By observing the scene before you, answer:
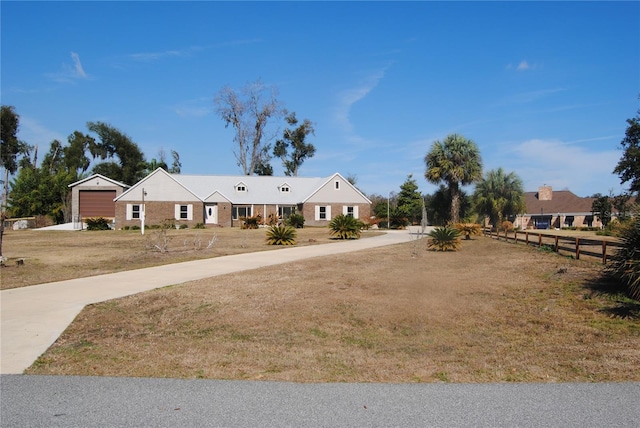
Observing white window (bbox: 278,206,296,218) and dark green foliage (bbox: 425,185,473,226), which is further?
white window (bbox: 278,206,296,218)

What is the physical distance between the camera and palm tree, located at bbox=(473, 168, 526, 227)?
43875 mm

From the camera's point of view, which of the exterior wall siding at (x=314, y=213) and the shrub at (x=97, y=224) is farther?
the exterior wall siding at (x=314, y=213)

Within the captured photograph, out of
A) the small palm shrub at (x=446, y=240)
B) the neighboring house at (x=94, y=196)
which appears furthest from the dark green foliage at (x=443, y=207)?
the neighboring house at (x=94, y=196)

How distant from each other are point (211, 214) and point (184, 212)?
259 centimetres

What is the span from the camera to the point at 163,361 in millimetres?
6562

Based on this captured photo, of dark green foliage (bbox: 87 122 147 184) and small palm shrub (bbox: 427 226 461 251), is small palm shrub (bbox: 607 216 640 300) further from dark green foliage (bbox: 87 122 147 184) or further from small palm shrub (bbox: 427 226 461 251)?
dark green foliage (bbox: 87 122 147 184)

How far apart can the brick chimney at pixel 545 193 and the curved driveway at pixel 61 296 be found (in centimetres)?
5434

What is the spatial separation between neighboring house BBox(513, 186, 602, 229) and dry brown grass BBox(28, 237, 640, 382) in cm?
5136

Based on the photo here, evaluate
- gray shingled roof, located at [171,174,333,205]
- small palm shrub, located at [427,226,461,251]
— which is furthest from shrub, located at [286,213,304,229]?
small palm shrub, located at [427,226,461,251]

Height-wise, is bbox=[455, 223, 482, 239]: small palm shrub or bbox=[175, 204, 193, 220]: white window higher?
bbox=[175, 204, 193, 220]: white window

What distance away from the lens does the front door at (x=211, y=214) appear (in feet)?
153

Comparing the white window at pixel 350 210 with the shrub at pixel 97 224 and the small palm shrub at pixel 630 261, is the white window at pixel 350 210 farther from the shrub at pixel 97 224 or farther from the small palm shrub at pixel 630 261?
the small palm shrub at pixel 630 261

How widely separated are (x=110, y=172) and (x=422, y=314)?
66.3 m

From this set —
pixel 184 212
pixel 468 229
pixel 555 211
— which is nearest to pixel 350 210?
pixel 184 212
